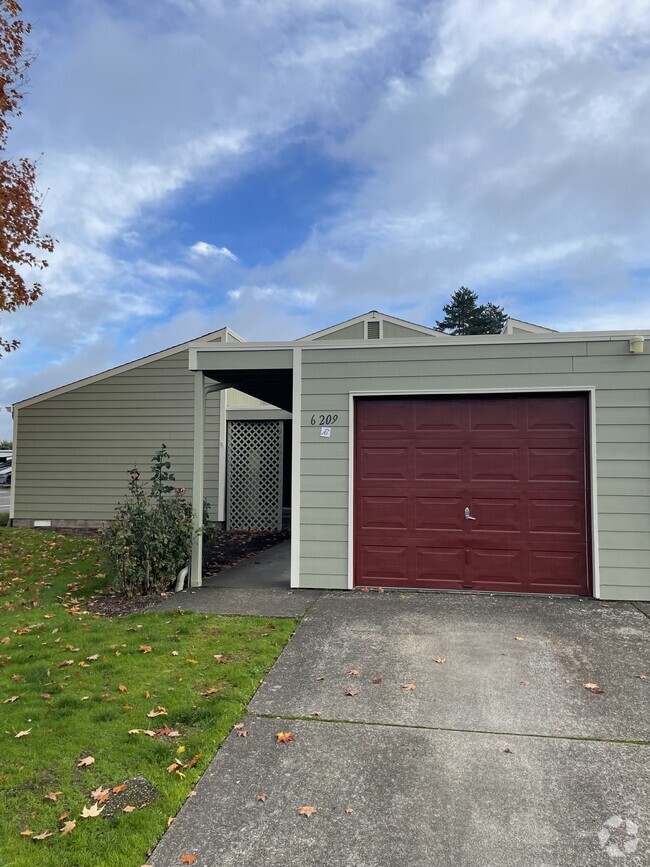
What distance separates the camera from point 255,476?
11.8m

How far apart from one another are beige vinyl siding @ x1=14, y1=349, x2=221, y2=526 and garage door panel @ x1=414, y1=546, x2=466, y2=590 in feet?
21.4

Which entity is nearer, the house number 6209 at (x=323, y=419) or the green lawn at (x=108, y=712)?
the green lawn at (x=108, y=712)

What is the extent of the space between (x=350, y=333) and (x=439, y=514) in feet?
29.3

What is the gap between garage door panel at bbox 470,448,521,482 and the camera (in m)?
5.88

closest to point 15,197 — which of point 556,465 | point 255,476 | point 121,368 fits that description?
point 121,368

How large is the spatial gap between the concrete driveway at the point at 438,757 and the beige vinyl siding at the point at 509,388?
1249 mm

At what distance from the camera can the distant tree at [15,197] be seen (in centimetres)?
977

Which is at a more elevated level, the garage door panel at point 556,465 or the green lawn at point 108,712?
the garage door panel at point 556,465

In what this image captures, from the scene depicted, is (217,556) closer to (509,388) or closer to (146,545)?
(146,545)

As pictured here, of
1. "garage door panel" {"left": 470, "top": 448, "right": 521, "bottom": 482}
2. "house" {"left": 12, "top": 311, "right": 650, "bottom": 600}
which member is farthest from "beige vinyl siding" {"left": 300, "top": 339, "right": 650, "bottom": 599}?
"garage door panel" {"left": 470, "top": 448, "right": 521, "bottom": 482}

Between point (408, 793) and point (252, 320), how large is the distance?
31820 millimetres

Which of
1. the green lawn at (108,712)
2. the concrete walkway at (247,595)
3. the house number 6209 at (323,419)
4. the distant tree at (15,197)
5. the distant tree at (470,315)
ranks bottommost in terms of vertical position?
the green lawn at (108,712)

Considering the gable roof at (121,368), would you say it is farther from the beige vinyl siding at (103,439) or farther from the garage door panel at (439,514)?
the garage door panel at (439,514)

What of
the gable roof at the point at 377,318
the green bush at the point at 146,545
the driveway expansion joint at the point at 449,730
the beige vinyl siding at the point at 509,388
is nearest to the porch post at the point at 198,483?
the green bush at the point at 146,545
